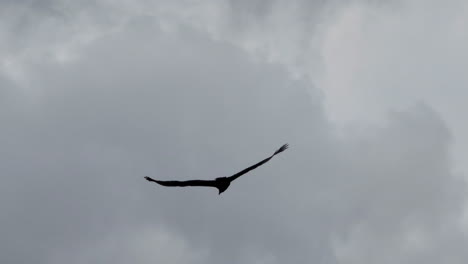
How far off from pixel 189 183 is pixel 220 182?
461cm

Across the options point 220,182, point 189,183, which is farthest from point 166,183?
point 220,182

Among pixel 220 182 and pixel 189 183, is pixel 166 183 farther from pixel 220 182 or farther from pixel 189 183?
pixel 220 182

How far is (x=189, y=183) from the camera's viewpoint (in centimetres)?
6644

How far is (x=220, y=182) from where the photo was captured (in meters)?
70.3

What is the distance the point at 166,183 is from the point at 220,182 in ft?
22.7

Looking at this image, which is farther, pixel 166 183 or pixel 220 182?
pixel 220 182

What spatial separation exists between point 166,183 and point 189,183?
Result: 2.36 metres

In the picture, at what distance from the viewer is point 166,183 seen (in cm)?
6488
